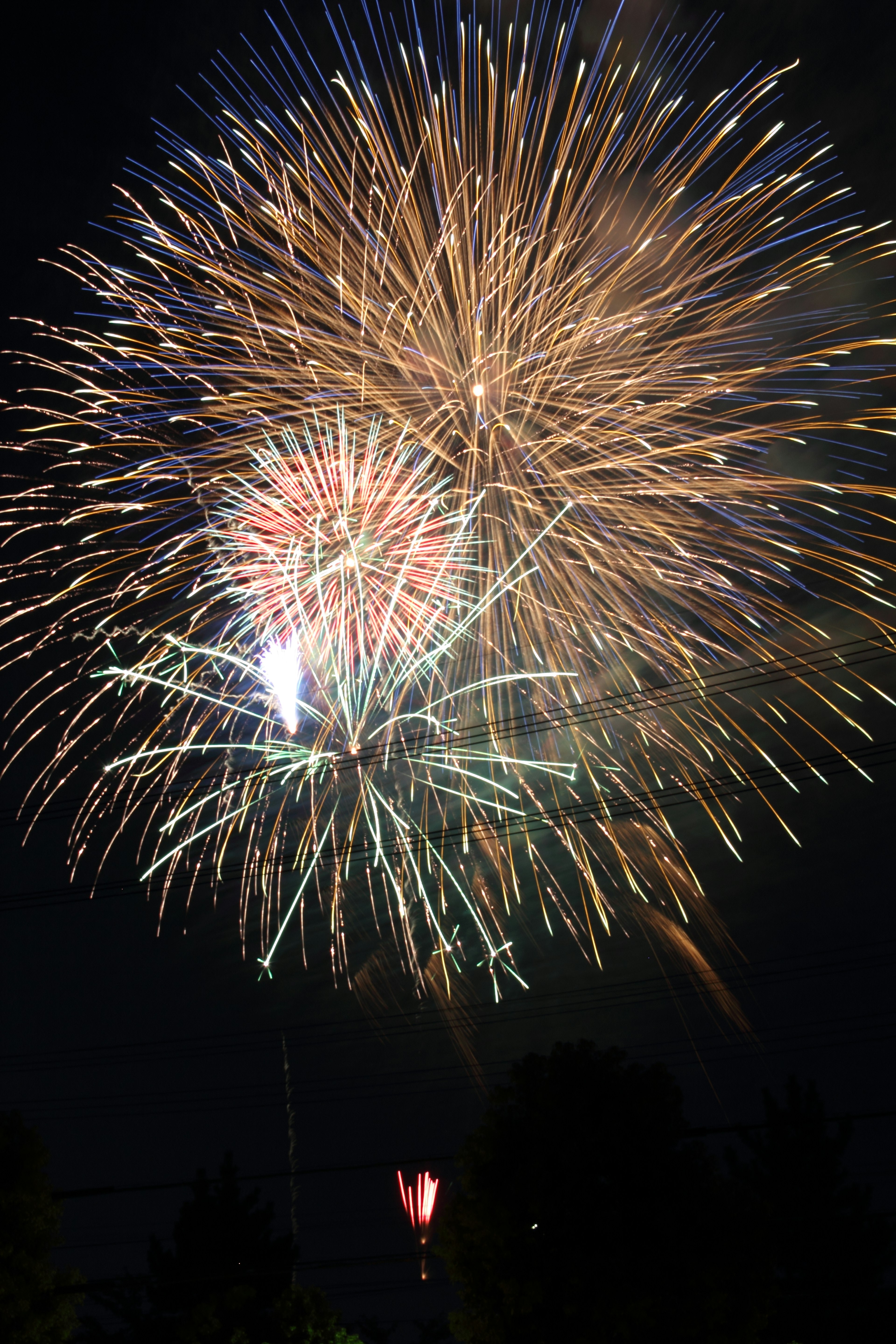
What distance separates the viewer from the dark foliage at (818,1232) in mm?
23078

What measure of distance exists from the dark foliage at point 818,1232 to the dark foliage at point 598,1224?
5588 mm

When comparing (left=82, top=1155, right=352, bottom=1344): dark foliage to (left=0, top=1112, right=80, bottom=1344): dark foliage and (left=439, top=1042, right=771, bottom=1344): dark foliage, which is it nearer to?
(left=0, top=1112, right=80, bottom=1344): dark foliage

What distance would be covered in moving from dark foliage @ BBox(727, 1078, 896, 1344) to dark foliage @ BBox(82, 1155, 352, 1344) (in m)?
9.97

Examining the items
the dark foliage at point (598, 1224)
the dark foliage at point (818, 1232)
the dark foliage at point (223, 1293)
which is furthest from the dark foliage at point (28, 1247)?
the dark foliage at point (818, 1232)

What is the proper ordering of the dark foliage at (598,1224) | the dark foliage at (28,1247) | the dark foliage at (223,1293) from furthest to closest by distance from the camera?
1. the dark foliage at (223,1293)
2. the dark foliage at (28,1247)
3. the dark foliage at (598,1224)

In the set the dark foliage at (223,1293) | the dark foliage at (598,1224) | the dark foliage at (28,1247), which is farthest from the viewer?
the dark foliage at (223,1293)

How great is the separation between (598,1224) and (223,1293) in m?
14.1

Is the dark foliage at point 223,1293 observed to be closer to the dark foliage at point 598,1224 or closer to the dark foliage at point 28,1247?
the dark foliage at point 28,1247

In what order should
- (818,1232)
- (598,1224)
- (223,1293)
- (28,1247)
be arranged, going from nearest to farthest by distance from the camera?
(598,1224)
(28,1247)
(223,1293)
(818,1232)

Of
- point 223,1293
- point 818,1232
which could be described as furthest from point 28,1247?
point 818,1232

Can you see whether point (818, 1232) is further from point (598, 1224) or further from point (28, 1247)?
point (28, 1247)

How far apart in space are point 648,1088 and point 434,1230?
3885mm

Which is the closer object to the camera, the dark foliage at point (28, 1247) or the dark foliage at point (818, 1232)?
the dark foliage at point (28, 1247)

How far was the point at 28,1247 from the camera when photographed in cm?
1617
